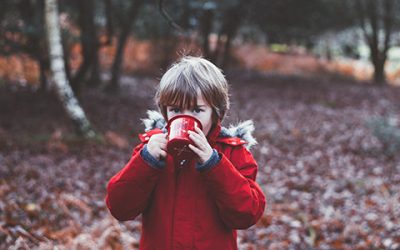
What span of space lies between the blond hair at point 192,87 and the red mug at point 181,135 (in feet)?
0.44

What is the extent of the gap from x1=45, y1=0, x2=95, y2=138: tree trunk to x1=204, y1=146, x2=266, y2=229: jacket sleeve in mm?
7522

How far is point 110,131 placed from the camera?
10.7 metres

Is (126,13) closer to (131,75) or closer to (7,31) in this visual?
(131,75)

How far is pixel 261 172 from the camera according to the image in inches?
340

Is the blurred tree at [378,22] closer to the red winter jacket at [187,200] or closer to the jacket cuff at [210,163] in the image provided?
the red winter jacket at [187,200]

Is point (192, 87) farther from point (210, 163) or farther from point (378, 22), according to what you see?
point (378, 22)

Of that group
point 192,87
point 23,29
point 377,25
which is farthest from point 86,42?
point 377,25

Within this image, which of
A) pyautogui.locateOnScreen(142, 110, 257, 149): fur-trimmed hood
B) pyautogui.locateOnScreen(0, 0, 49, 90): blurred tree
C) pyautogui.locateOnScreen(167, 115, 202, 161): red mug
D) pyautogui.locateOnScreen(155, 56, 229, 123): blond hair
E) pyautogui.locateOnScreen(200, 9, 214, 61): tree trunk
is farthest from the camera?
pyautogui.locateOnScreen(200, 9, 214, 61): tree trunk

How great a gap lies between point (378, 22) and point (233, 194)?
2189 centimetres

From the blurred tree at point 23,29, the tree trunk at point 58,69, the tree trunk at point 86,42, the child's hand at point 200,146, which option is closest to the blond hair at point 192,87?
the child's hand at point 200,146

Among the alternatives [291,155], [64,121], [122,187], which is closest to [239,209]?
[122,187]

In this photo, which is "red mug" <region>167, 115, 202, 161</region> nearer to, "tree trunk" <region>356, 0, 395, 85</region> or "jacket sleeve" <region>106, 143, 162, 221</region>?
"jacket sleeve" <region>106, 143, 162, 221</region>

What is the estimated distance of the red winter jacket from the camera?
2139 millimetres

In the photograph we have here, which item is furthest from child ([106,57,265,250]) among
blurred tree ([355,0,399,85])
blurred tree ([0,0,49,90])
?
blurred tree ([355,0,399,85])
